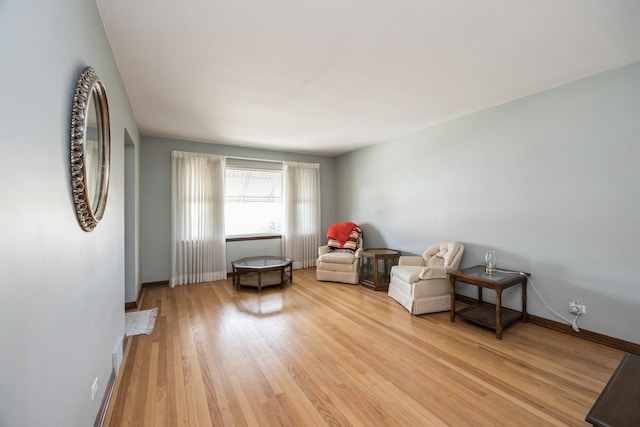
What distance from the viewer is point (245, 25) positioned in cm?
197

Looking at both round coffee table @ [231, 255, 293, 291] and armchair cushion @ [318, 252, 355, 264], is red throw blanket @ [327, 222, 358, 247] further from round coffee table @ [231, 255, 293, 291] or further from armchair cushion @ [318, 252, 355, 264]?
round coffee table @ [231, 255, 293, 291]

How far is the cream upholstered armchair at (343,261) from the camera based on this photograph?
16.3 ft

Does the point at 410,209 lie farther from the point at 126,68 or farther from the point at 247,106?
the point at 126,68

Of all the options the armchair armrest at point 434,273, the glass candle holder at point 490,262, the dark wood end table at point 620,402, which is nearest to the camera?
the dark wood end table at point 620,402

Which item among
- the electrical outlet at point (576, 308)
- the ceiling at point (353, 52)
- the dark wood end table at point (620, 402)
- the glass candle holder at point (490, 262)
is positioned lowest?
the electrical outlet at point (576, 308)

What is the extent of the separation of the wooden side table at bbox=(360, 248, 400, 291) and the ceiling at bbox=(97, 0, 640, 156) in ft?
7.25

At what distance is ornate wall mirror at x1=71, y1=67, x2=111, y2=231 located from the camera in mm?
1276

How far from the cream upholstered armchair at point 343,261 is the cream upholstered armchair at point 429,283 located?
3.35ft

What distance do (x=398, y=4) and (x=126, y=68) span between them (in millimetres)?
2374

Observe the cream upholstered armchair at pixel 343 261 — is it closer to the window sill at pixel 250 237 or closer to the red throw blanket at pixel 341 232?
the red throw blanket at pixel 341 232

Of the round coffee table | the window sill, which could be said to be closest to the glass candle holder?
→ the round coffee table

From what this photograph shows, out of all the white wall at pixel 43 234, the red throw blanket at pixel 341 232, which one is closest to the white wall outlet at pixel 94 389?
the white wall at pixel 43 234

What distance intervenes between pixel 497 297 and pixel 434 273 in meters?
0.76

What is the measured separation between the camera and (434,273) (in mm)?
3529
